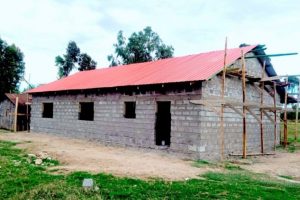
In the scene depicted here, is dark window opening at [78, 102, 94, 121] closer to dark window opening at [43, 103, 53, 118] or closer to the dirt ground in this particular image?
the dirt ground

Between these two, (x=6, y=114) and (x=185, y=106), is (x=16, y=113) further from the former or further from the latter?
(x=185, y=106)

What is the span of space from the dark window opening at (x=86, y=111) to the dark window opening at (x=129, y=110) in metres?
3.25

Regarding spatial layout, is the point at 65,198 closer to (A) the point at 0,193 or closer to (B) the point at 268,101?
(A) the point at 0,193

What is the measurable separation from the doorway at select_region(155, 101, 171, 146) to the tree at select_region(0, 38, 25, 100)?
24.6 meters

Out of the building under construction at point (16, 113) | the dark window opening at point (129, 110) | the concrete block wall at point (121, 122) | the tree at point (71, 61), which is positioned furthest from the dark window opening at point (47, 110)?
the tree at point (71, 61)

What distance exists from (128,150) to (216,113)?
434 cm

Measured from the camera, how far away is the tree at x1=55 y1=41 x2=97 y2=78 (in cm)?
4297

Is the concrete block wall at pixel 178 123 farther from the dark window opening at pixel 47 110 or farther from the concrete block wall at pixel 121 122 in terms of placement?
the dark window opening at pixel 47 110

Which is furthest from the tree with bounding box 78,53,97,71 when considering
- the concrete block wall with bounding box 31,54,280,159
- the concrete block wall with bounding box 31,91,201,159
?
the concrete block wall with bounding box 31,54,280,159

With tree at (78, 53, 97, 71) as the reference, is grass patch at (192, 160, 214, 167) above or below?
below

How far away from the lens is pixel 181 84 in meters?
14.1

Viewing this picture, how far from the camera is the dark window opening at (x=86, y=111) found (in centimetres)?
1958

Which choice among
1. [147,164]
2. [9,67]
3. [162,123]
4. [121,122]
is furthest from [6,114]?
[147,164]

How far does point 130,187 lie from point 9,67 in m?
32.3
